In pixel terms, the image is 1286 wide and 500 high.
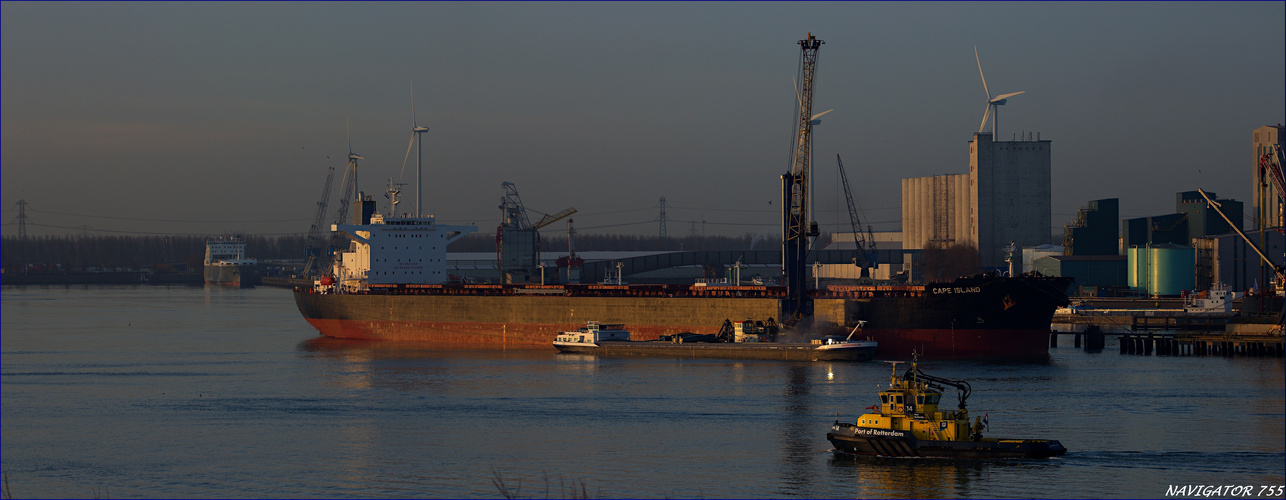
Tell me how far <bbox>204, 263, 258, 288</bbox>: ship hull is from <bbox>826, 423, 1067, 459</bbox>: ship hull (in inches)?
6588

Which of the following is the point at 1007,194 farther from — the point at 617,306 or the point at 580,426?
the point at 580,426

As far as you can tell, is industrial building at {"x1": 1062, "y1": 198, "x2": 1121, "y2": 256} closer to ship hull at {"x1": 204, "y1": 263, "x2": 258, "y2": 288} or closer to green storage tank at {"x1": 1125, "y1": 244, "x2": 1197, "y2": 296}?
green storage tank at {"x1": 1125, "y1": 244, "x2": 1197, "y2": 296}

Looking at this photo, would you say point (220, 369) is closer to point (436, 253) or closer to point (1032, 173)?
point (436, 253)

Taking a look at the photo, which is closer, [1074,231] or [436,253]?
[436,253]

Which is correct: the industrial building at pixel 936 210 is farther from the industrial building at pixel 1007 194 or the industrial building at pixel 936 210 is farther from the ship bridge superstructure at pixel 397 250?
the ship bridge superstructure at pixel 397 250

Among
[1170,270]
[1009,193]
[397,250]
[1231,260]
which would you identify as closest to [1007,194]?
[1009,193]

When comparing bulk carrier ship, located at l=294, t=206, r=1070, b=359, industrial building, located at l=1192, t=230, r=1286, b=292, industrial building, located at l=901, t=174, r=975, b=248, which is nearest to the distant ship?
industrial building, located at l=901, t=174, r=975, b=248

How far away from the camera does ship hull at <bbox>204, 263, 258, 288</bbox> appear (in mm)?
187875

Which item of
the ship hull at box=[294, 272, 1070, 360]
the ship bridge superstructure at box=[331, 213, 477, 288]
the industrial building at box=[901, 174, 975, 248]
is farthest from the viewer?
the industrial building at box=[901, 174, 975, 248]

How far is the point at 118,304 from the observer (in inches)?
4444

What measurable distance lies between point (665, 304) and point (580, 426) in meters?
24.1

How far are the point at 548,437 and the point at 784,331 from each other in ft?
76.7

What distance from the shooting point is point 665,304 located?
57.8 metres

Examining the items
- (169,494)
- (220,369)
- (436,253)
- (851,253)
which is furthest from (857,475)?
(851,253)
